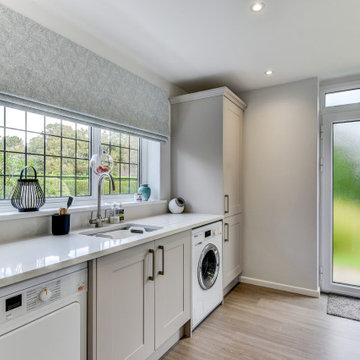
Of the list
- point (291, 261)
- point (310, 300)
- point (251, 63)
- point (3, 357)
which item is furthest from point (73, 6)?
point (310, 300)

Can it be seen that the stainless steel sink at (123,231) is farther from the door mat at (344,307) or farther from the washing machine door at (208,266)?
the door mat at (344,307)

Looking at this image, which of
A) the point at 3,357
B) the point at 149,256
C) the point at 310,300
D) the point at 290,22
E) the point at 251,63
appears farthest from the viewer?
the point at 310,300

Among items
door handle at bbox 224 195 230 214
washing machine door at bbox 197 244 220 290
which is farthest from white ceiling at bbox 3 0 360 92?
washing machine door at bbox 197 244 220 290

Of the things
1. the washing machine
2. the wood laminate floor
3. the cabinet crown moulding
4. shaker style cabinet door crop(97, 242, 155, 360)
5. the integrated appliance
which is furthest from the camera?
the cabinet crown moulding

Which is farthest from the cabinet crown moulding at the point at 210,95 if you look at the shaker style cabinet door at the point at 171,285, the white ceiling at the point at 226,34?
the shaker style cabinet door at the point at 171,285

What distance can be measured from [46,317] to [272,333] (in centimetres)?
184

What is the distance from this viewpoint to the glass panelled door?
281cm

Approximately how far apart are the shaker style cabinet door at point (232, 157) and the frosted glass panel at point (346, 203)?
1067 millimetres

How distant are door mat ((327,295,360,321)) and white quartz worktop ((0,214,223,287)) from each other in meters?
1.94

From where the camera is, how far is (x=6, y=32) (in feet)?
4.89

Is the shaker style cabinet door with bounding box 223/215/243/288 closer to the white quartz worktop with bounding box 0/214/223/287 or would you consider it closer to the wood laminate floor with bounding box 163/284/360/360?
the wood laminate floor with bounding box 163/284/360/360

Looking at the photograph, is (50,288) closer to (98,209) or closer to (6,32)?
(98,209)

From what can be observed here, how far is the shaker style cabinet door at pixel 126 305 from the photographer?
1329 millimetres

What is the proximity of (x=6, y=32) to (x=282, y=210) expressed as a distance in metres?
2.98
